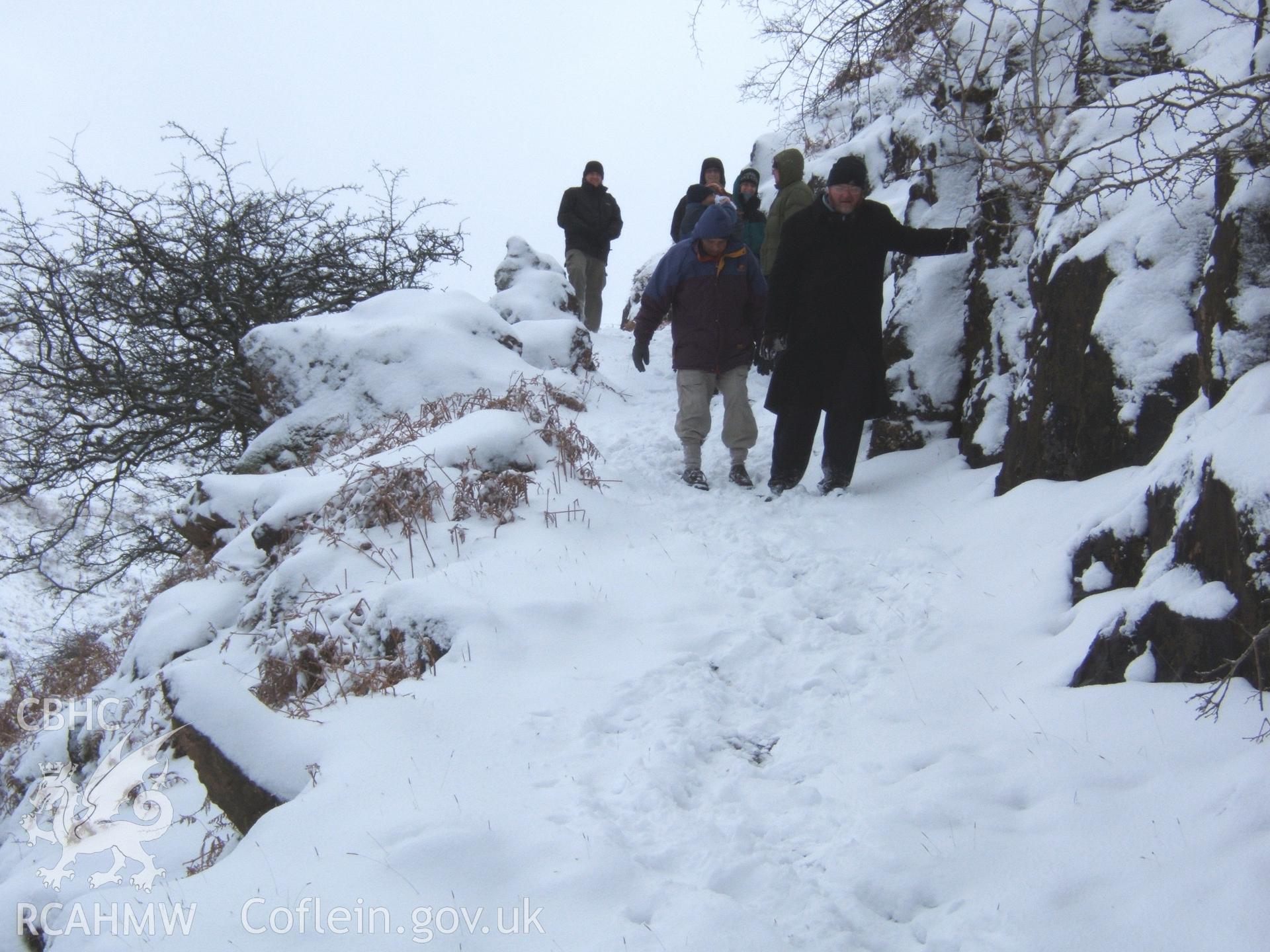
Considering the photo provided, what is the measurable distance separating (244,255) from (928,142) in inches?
313

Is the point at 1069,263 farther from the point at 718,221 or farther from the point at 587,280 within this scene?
the point at 587,280

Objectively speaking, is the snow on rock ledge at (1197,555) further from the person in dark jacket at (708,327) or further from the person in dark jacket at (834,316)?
the person in dark jacket at (708,327)

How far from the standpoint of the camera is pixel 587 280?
13.5 meters

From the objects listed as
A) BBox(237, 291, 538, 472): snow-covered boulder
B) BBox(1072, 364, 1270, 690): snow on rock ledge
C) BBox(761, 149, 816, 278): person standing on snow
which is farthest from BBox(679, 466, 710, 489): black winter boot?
BBox(1072, 364, 1270, 690): snow on rock ledge

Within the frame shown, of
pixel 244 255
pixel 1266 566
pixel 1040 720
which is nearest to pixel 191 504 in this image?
pixel 244 255

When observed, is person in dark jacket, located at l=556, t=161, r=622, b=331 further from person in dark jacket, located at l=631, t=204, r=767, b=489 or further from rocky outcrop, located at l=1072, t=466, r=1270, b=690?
rocky outcrop, located at l=1072, t=466, r=1270, b=690

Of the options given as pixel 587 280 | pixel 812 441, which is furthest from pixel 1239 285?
pixel 587 280

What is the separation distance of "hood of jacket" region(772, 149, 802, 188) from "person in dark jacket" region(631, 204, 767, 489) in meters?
2.49

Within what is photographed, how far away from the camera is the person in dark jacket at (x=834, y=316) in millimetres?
5727

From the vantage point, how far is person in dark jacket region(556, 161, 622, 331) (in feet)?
40.3

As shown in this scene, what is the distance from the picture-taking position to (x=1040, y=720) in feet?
9.86

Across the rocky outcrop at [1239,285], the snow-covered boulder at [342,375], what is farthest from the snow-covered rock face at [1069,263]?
the snow-covered boulder at [342,375]

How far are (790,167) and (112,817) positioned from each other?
7878 mm

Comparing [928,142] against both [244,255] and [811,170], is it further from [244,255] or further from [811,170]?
[244,255]
